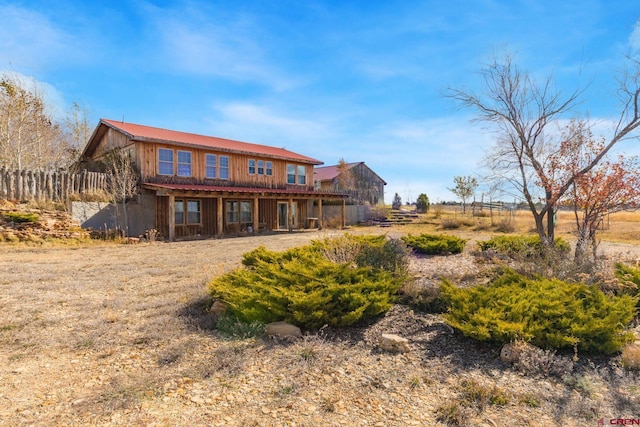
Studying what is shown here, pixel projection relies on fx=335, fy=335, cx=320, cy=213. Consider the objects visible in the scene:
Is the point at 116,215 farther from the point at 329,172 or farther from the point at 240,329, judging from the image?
the point at 329,172

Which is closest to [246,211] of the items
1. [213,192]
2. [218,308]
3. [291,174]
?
[213,192]

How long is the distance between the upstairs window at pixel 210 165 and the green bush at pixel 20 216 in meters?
7.83

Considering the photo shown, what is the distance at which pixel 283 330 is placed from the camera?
4066 millimetres

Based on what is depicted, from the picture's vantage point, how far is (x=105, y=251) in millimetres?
11164

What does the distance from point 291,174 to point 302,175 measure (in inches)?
39.1

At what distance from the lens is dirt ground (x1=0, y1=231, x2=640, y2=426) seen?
2574 mm

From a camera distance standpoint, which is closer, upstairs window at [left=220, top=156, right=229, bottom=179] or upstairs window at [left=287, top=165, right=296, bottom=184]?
upstairs window at [left=220, top=156, right=229, bottom=179]

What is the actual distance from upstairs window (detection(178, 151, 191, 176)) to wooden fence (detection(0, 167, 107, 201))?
3.63 meters

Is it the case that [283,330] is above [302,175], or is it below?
below

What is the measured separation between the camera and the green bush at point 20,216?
39.0ft

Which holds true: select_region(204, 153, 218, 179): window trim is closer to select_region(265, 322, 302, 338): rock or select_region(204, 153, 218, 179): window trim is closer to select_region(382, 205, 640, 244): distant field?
→ select_region(382, 205, 640, 244): distant field

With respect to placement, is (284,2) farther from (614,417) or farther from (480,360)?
(614,417)

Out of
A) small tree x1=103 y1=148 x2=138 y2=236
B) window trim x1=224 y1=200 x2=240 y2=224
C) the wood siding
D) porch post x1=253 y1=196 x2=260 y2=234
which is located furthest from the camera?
window trim x1=224 y1=200 x2=240 y2=224

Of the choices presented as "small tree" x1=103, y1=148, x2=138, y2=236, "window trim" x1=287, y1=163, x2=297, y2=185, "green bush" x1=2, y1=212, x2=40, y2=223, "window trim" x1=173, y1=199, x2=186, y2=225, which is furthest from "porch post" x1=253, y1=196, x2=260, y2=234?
"green bush" x1=2, y1=212, x2=40, y2=223
